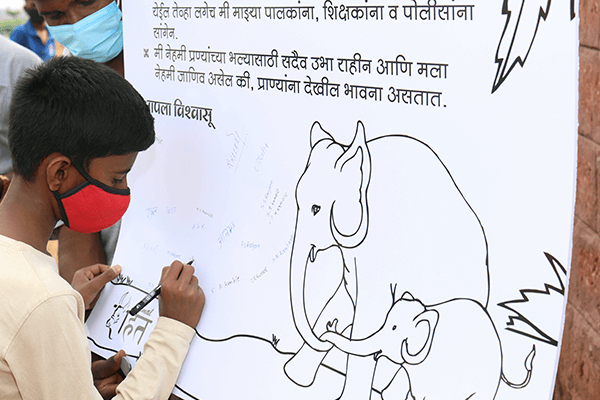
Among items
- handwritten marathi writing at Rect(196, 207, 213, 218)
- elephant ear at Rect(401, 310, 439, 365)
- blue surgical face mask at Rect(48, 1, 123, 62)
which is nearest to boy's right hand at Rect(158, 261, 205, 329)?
handwritten marathi writing at Rect(196, 207, 213, 218)

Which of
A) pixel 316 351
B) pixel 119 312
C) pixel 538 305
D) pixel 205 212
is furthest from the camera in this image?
pixel 119 312

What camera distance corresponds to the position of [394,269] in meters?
0.85

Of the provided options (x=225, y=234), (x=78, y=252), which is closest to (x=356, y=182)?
(x=225, y=234)

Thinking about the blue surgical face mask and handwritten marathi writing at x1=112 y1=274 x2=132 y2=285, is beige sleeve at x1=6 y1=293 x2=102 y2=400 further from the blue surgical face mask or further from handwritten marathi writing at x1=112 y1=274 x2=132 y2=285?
the blue surgical face mask

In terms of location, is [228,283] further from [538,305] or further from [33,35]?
[33,35]

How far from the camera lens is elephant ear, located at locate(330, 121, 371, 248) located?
884 millimetres

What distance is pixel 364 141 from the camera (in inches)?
34.8

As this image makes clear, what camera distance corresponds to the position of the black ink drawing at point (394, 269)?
756mm

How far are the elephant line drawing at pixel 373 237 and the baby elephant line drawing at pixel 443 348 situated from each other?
0.05 ft

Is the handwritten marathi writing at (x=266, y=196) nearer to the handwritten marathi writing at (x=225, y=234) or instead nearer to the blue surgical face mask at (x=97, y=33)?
the handwritten marathi writing at (x=225, y=234)

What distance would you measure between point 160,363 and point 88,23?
977mm

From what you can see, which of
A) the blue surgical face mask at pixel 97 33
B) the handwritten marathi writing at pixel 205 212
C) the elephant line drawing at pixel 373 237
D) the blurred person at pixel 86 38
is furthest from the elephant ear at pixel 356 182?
the blue surgical face mask at pixel 97 33

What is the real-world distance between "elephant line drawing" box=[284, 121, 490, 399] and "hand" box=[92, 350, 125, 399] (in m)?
0.48

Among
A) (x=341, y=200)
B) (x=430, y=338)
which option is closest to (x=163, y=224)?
(x=341, y=200)
